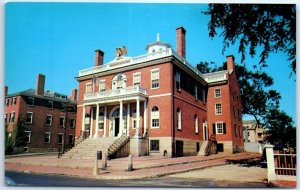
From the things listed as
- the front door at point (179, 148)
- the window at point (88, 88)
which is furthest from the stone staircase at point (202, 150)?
the window at point (88, 88)

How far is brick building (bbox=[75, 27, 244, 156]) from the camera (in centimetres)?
1540

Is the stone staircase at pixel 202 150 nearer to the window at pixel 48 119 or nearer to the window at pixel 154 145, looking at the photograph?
the window at pixel 154 145

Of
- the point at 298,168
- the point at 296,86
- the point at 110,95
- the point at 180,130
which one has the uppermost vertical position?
the point at 110,95

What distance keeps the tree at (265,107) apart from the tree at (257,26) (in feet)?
4.72

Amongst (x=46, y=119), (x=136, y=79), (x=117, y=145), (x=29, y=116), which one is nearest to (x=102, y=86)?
(x=136, y=79)

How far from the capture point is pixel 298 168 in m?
8.23

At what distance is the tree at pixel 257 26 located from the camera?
29.8 feet

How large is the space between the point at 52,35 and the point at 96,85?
8.45 m

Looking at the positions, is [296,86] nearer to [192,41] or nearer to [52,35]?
[192,41]

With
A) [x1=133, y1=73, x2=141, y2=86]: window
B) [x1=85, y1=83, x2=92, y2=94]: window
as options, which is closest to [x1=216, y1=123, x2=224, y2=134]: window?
[x1=133, y1=73, x2=141, y2=86]: window

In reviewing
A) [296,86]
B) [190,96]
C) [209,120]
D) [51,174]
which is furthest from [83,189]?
[209,120]

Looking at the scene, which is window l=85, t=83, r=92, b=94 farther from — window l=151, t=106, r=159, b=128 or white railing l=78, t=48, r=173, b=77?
window l=151, t=106, r=159, b=128

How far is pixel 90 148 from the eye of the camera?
1501cm

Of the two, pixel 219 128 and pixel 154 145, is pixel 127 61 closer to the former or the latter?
pixel 154 145
